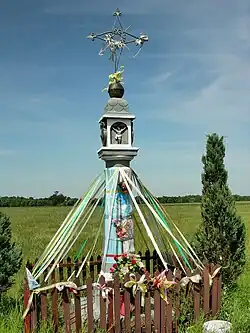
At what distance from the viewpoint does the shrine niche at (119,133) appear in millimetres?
6039

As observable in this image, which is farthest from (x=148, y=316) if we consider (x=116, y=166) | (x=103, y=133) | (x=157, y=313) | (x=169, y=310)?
(x=103, y=133)

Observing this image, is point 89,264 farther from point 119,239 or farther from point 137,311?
point 137,311

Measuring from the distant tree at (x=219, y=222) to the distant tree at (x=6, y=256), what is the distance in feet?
11.5

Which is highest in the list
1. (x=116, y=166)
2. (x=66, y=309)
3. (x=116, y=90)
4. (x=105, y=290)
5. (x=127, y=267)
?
(x=116, y=90)

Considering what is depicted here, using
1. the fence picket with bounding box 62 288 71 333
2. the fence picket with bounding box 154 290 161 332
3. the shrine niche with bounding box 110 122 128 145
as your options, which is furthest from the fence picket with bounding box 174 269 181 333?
the shrine niche with bounding box 110 122 128 145

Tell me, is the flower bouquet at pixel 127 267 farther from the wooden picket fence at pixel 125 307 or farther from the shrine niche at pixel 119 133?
the shrine niche at pixel 119 133

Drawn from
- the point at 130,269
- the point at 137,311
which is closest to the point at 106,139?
the point at 130,269

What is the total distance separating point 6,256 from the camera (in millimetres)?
6309

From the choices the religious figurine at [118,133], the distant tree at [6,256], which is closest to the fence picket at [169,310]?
the religious figurine at [118,133]

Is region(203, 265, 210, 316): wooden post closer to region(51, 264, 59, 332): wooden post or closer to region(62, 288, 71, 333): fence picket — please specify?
region(62, 288, 71, 333): fence picket

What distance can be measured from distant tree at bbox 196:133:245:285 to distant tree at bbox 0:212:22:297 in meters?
3.50

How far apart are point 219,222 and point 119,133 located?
3062mm

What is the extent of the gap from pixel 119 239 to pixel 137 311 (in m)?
1.24

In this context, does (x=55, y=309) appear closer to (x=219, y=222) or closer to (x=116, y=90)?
(x=116, y=90)
